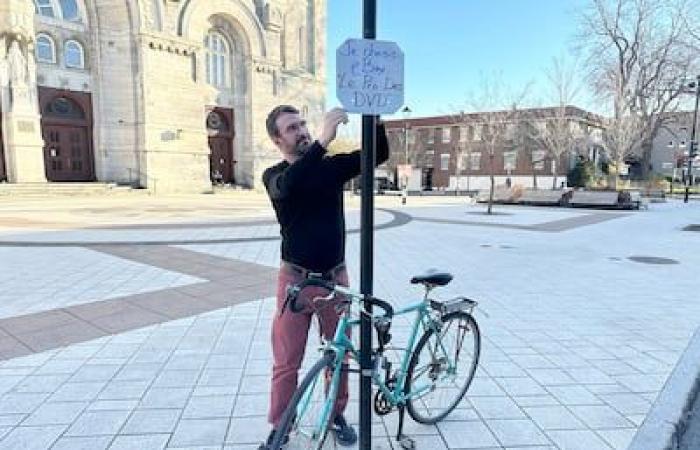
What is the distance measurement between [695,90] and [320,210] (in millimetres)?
39484

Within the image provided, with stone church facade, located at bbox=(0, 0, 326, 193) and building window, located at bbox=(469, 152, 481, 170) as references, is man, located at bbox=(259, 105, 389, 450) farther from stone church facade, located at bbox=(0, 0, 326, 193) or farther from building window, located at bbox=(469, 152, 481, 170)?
building window, located at bbox=(469, 152, 481, 170)

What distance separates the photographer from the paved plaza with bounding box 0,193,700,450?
3.09 m

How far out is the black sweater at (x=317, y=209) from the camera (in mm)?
2512

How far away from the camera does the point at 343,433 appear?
2.92 meters

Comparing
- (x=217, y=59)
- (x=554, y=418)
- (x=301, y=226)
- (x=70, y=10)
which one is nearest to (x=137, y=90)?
(x=70, y=10)

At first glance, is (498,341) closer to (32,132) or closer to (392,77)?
(392,77)

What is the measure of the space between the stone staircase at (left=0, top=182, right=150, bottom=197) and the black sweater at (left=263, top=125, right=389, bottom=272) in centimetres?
2399

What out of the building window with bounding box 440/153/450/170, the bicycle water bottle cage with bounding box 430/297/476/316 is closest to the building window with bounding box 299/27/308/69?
the building window with bounding box 440/153/450/170

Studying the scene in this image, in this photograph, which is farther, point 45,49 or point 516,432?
point 45,49

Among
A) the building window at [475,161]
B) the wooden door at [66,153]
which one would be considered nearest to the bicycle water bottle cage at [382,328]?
the wooden door at [66,153]

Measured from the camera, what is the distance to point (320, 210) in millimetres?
2611

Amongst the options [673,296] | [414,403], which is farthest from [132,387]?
[673,296]

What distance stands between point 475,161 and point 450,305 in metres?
51.2

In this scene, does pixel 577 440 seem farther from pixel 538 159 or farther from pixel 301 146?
pixel 538 159
